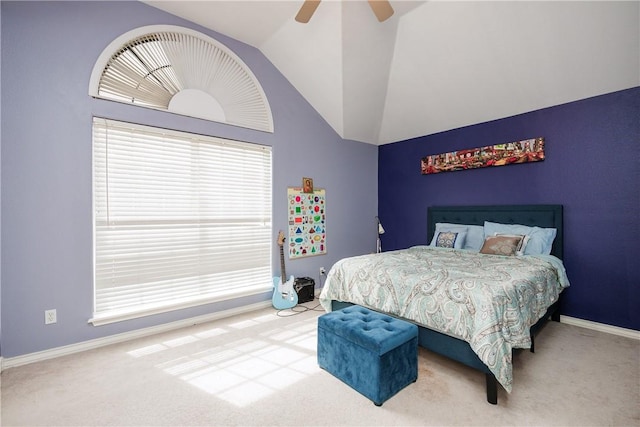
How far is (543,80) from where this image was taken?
9.78 ft

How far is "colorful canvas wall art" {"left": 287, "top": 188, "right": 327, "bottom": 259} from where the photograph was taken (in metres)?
3.78

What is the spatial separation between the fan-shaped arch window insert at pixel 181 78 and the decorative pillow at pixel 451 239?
261cm

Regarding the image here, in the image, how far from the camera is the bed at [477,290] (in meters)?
1.71

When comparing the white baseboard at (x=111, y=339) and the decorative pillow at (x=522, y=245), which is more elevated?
the decorative pillow at (x=522, y=245)

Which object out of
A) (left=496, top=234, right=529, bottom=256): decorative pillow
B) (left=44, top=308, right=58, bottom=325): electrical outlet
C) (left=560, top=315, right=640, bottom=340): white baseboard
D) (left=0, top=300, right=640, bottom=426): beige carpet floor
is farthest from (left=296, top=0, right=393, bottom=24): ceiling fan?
(left=560, top=315, right=640, bottom=340): white baseboard

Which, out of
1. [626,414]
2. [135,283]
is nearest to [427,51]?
[626,414]

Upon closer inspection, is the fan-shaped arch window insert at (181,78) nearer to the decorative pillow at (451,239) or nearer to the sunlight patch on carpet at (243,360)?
the sunlight patch on carpet at (243,360)

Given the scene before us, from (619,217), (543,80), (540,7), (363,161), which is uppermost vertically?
(540,7)

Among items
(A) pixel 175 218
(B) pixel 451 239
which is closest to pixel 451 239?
(B) pixel 451 239

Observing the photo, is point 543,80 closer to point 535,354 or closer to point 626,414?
point 535,354

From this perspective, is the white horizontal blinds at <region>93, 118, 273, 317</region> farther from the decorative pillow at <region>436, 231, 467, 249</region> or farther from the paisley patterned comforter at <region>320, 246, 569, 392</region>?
the decorative pillow at <region>436, 231, 467, 249</region>

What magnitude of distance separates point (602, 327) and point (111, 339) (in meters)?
4.71

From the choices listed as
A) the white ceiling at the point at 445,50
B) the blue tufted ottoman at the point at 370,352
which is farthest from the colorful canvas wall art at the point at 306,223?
the blue tufted ottoman at the point at 370,352

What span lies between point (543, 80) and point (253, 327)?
4.00 metres
